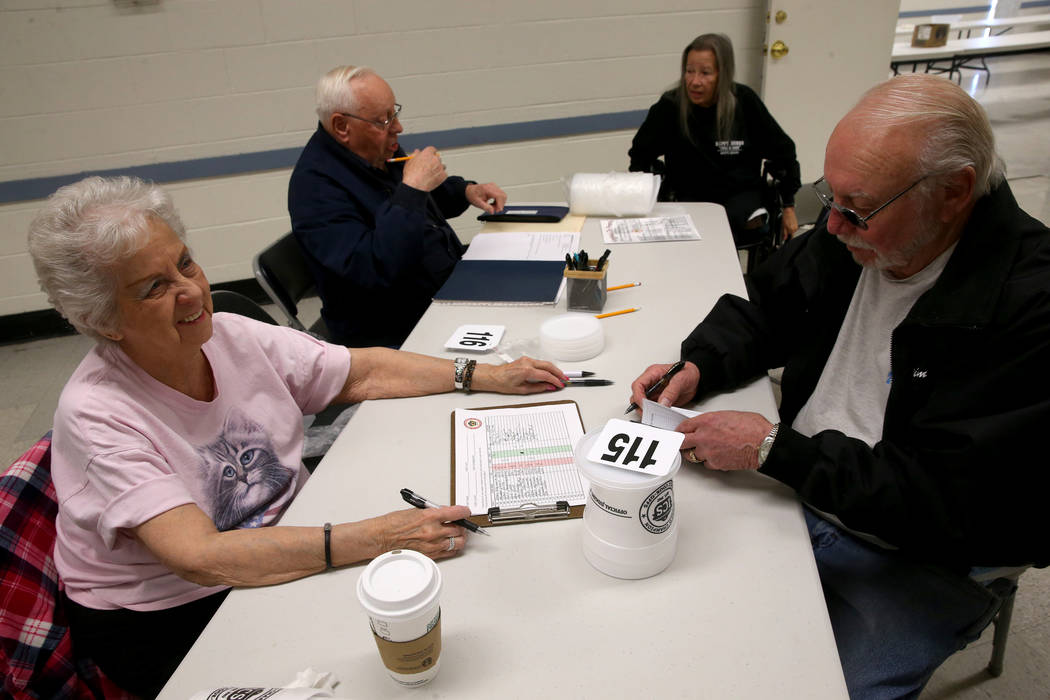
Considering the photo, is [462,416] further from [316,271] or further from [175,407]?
[316,271]

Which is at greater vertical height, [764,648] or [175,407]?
[175,407]

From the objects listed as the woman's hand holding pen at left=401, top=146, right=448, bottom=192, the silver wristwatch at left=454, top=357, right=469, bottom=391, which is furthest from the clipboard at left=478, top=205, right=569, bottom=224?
the silver wristwatch at left=454, top=357, right=469, bottom=391

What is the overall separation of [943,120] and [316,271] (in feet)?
5.55

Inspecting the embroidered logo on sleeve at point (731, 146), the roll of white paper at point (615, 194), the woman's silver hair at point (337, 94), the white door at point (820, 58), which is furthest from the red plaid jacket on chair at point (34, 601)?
the white door at point (820, 58)

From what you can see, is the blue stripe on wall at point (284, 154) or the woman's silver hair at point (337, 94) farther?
the blue stripe on wall at point (284, 154)

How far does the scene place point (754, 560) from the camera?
94 cm

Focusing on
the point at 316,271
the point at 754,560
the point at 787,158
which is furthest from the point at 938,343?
the point at 787,158

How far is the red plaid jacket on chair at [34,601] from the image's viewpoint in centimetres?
101

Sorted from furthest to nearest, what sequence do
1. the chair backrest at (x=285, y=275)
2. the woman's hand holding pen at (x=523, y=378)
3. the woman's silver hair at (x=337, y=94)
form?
the woman's silver hair at (x=337, y=94) → the chair backrest at (x=285, y=275) → the woman's hand holding pen at (x=523, y=378)

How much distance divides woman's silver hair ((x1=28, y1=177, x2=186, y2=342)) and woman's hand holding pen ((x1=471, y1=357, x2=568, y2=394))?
27.1 inches

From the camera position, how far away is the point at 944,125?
102 cm

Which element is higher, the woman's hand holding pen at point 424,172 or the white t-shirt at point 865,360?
the woman's hand holding pen at point 424,172

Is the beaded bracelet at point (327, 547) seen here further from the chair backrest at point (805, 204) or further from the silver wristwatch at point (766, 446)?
the chair backrest at point (805, 204)

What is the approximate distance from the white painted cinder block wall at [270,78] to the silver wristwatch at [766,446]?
3.21m
